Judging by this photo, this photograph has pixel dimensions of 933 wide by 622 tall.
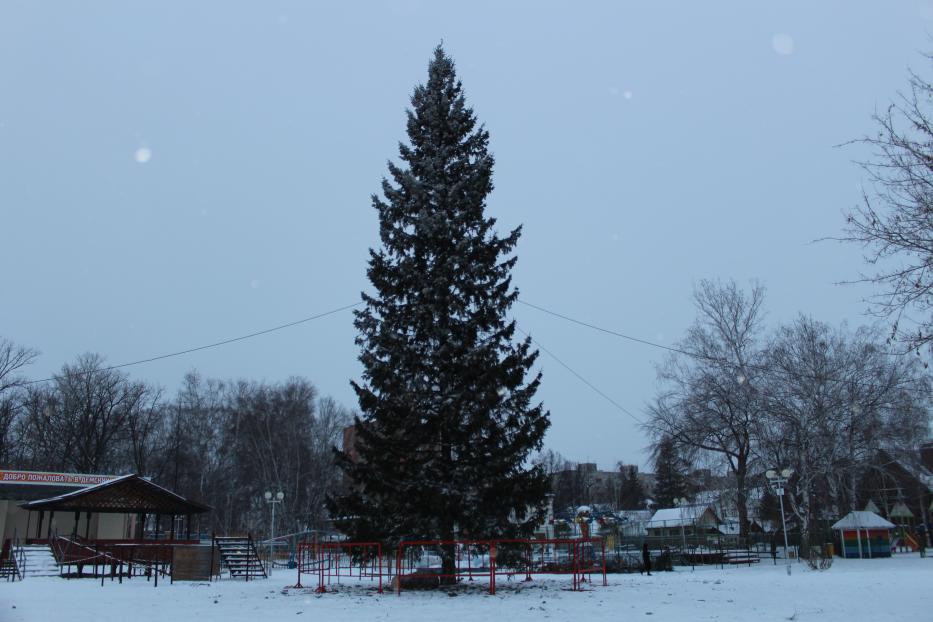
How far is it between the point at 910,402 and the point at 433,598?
29.4 m

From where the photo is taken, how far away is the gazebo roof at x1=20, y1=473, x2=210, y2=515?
105 feet

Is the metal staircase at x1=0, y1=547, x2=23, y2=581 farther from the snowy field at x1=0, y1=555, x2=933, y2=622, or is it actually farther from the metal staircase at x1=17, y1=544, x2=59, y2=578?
the snowy field at x1=0, y1=555, x2=933, y2=622

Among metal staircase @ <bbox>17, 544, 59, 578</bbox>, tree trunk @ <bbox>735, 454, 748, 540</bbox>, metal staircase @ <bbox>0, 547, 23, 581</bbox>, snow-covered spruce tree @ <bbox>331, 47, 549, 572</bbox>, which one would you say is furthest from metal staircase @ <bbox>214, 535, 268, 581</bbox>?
tree trunk @ <bbox>735, 454, 748, 540</bbox>

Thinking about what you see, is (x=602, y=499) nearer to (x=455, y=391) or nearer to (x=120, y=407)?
(x=120, y=407)

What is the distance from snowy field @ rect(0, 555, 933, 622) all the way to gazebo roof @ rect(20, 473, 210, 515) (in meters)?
8.71

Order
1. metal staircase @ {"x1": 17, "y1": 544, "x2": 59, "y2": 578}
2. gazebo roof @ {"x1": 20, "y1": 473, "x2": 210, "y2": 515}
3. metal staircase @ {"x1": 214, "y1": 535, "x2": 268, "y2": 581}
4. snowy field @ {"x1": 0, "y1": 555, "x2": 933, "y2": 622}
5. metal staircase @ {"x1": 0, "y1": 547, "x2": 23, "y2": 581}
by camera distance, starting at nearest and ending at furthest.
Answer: snowy field @ {"x1": 0, "y1": 555, "x2": 933, "y2": 622} → metal staircase @ {"x1": 0, "y1": 547, "x2": 23, "y2": 581} → metal staircase @ {"x1": 214, "y1": 535, "x2": 268, "y2": 581} → metal staircase @ {"x1": 17, "y1": 544, "x2": 59, "y2": 578} → gazebo roof @ {"x1": 20, "y1": 473, "x2": 210, "y2": 515}

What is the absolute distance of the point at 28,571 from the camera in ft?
102

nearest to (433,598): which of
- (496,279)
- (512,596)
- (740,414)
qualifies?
(512,596)

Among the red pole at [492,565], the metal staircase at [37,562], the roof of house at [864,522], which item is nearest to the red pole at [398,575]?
the red pole at [492,565]

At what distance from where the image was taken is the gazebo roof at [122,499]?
3206 centimetres

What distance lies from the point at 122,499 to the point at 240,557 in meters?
7.00

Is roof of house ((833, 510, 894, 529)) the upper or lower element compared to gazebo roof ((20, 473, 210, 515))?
lower

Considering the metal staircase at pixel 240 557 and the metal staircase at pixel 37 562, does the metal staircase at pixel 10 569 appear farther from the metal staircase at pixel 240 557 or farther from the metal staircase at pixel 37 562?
the metal staircase at pixel 240 557

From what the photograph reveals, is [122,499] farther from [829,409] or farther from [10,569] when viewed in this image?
[829,409]
